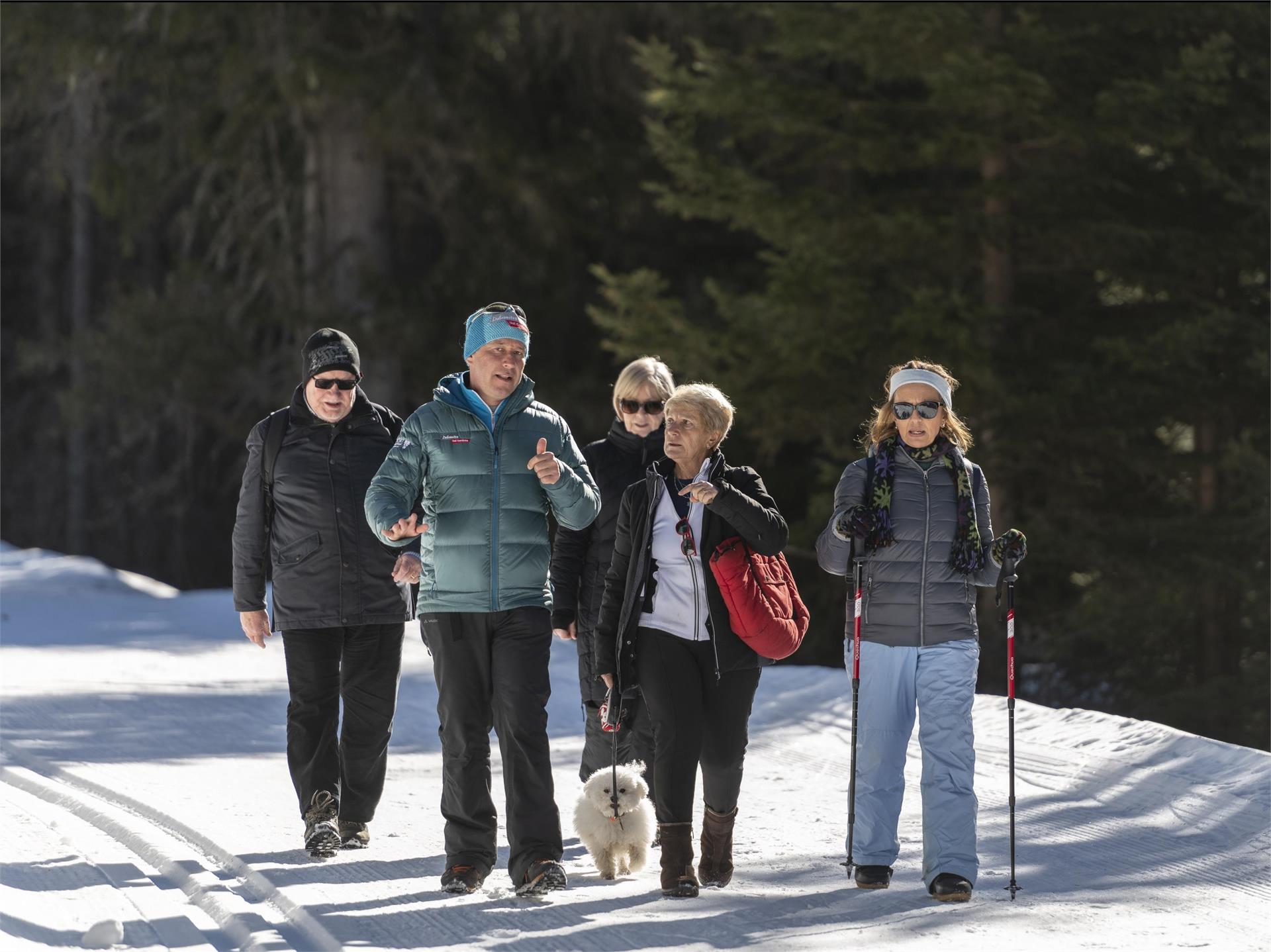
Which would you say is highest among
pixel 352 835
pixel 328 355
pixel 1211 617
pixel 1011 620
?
pixel 328 355

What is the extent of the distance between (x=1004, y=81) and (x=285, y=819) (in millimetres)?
10349

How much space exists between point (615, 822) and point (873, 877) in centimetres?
91

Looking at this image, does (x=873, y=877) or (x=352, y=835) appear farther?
(x=352, y=835)

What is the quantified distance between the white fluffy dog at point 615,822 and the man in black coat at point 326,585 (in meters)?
1.01

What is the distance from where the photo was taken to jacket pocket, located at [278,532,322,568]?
6309 mm

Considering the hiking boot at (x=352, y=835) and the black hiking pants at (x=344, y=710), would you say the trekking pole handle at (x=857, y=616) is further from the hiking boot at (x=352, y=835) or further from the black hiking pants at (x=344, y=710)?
the hiking boot at (x=352, y=835)

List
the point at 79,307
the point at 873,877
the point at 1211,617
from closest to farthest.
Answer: the point at 873,877, the point at 1211,617, the point at 79,307

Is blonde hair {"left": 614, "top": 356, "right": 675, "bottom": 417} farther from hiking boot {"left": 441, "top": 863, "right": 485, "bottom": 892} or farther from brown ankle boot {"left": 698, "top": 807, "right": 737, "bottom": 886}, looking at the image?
hiking boot {"left": 441, "top": 863, "right": 485, "bottom": 892}

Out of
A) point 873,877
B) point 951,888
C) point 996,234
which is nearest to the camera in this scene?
point 951,888

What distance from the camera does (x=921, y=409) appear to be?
18.6ft

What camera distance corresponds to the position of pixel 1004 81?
1473cm

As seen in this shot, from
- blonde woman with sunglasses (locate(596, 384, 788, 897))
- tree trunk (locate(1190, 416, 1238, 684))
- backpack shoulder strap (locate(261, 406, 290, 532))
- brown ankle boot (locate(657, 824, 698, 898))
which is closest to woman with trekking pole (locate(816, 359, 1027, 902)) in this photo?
blonde woman with sunglasses (locate(596, 384, 788, 897))

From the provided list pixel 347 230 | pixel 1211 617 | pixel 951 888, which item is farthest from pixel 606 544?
pixel 347 230

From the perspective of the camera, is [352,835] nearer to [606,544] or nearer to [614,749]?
[614,749]
